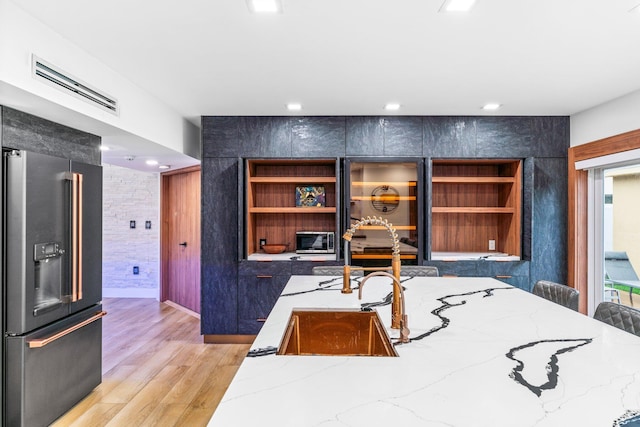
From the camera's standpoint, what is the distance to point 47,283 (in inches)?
91.5

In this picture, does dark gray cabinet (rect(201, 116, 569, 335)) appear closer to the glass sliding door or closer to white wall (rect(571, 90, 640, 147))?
white wall (rect(571, 90, 640, 147))

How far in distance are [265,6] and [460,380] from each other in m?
1.81

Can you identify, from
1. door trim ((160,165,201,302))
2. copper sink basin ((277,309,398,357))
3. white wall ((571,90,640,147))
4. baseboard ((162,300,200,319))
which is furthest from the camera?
door trim ((160,165,201,302))

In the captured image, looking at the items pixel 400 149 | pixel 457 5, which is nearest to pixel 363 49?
pixel 457 5

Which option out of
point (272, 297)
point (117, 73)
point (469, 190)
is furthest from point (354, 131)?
point (117, 73)

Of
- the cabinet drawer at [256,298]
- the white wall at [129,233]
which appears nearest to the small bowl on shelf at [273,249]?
the cabinet drawer at [256,298]

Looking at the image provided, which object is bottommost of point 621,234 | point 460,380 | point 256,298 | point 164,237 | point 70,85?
point 256,298

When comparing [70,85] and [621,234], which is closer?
[70,85]

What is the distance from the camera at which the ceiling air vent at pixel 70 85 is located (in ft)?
6.69

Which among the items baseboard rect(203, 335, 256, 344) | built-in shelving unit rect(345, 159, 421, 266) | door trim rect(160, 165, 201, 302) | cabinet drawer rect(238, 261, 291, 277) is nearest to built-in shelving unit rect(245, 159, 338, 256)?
cabinet drawer rect(238, 261, 291, 277)

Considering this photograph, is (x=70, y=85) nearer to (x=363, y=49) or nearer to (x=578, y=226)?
(x=363, y=49)

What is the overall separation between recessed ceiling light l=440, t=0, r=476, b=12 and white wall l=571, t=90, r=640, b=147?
2270 millimetres

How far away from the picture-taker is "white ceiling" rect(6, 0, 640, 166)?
1.92 meters

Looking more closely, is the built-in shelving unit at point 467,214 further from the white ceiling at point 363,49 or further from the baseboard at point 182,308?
the baseboard at point 182,308
